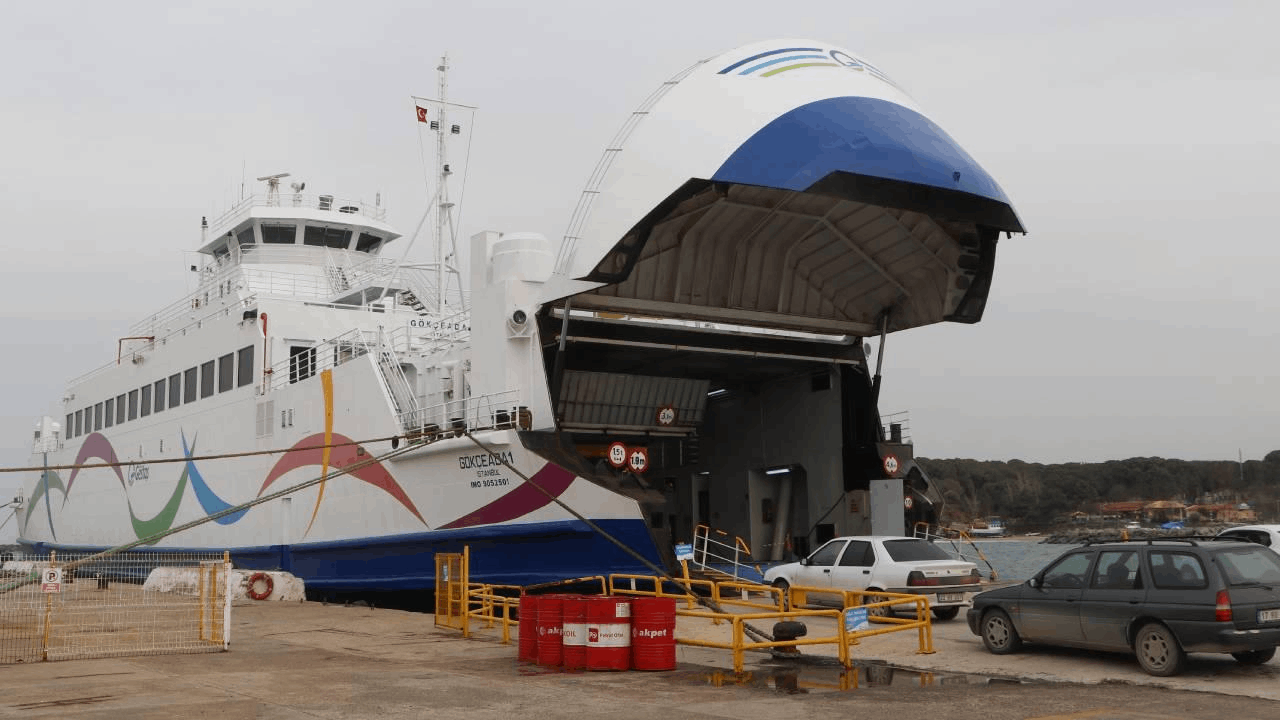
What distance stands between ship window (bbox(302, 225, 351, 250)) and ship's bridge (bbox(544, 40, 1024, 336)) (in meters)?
14.0

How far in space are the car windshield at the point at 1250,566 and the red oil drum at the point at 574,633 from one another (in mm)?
5268

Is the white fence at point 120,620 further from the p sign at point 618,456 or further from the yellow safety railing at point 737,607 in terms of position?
the p sign at point 618,456

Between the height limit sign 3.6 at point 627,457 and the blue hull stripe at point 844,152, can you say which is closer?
the blue hull stripe at point 844,152

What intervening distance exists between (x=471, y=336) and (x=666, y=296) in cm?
288

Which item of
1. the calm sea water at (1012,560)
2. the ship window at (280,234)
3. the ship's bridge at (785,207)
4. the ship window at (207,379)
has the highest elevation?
the ship window at (280,234)

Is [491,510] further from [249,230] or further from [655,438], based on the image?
[249,230]

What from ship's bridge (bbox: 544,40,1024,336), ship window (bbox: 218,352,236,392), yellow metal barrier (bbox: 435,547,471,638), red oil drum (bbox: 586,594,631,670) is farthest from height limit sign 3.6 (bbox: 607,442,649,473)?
ship window (bbox: 218,352,236,392)

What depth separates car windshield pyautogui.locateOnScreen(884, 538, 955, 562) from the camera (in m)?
14.2

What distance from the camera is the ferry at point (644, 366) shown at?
13344mm

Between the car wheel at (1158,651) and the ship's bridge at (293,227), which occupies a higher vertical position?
the ship's bridge at (293,227)

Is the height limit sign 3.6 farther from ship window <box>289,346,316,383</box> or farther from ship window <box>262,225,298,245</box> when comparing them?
ship window <box>262,225,298,245</box>

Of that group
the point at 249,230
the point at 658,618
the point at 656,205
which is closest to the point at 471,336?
the point at 656,205

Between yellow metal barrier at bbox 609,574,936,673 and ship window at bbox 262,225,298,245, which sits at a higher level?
ship window at bbox 262,225,298,245

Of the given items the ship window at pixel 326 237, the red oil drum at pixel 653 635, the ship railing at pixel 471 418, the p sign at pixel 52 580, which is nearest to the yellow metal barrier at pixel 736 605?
the red oil drum at pixel 653 635
